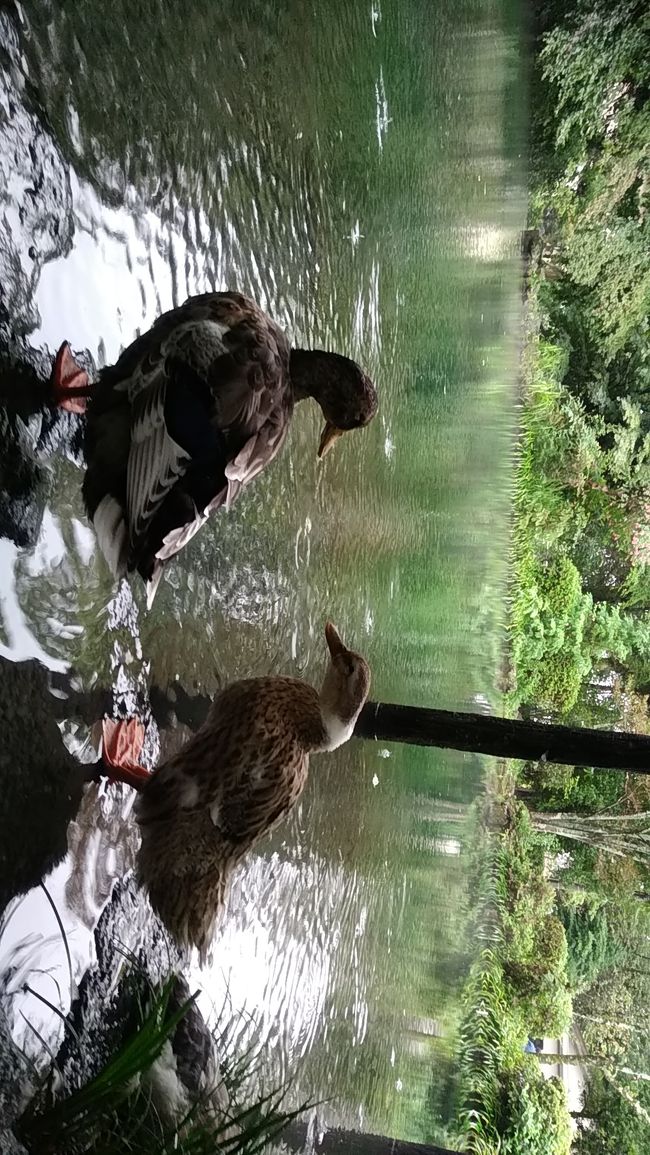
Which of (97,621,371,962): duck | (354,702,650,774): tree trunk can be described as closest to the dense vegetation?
(354,702,650,774): tree trunk

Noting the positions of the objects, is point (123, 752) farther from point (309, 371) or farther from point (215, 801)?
point (309, 371)

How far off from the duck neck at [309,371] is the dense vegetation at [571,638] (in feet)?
21.2

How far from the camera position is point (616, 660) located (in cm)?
830

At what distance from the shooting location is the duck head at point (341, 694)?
→ 2.03m

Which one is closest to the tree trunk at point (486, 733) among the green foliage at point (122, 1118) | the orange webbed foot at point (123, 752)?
the orange webbed foot at point (123, 752)

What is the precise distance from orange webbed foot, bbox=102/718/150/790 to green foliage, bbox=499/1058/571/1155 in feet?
22.6

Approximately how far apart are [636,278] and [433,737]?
601cm

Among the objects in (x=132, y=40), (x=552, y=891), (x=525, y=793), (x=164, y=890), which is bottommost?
(x=552, y=891)

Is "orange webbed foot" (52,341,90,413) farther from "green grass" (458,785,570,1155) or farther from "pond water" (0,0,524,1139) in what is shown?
"green grass" (458,785,570,1155)

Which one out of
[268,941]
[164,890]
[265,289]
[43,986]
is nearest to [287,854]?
[268,941]

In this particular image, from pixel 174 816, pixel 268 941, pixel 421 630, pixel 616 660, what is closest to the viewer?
pixel 174 816

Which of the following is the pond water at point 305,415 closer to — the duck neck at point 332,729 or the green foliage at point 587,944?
the duck neck at point 332,729

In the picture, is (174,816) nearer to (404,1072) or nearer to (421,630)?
(421,630)

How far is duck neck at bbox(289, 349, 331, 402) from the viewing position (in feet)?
5.83
